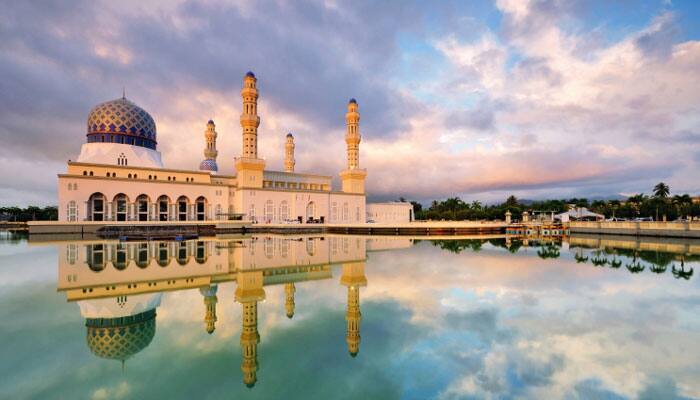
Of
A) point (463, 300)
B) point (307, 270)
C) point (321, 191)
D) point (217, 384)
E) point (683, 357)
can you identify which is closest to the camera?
point (217, 384)

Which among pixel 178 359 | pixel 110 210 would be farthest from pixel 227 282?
pixel 110 210

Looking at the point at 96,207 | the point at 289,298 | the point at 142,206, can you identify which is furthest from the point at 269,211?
the point at 289,298

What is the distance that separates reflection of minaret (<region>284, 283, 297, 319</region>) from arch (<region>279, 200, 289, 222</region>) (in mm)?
41704

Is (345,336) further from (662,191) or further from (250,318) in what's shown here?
(662,191)

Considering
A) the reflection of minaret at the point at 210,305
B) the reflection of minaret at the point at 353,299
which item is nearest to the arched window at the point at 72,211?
the reflection of minaret at the point at 353,299

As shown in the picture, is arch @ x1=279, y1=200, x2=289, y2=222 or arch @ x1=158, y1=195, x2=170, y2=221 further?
arch @ x1=279, y1=200, x2=289, y2=222

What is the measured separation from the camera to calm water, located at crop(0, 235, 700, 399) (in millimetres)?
4617

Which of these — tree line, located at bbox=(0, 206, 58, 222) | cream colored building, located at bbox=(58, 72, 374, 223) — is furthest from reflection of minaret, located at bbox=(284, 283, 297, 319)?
tree line, located at bbox=(0, 206, 58, 222)

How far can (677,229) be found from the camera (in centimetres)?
3322

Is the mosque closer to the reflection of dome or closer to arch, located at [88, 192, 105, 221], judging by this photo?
arch, located at [88, 192, 105, 221]

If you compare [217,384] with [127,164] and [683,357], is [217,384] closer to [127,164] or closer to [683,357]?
[683,357]

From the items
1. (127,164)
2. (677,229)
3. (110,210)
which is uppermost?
(127,164)

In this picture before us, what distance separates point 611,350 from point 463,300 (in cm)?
355

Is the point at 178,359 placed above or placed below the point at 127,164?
below
